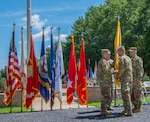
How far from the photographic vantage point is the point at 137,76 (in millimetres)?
13406

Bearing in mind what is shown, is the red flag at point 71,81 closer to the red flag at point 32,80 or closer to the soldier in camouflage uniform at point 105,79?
the red flag at point 32,80

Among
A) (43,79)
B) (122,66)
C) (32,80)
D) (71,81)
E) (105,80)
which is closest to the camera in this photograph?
(122,66)

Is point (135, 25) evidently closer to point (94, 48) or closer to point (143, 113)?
point (94, 48)

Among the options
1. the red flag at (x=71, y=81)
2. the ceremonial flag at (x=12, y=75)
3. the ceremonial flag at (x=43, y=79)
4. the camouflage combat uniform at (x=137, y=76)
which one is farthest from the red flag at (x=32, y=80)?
the camouflage combat uniform at (x=137, y=76)

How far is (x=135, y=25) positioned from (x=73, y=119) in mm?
35390

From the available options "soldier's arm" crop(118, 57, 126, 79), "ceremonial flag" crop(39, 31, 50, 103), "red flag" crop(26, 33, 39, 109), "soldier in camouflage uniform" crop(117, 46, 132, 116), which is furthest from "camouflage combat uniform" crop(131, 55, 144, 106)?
"red flag" crop(26, 33, 39, 109)

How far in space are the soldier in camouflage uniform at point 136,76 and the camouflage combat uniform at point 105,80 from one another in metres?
1.37

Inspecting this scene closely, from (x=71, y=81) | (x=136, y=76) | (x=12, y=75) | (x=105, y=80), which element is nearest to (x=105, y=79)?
(x=105, y=80)

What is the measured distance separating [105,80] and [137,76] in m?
1.64

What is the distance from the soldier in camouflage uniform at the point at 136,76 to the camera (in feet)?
43.8

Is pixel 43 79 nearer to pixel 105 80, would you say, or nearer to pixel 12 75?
pixel 12 75

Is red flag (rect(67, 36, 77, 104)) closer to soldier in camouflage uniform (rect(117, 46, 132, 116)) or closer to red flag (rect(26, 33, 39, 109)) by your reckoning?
red flag (rect(26, 33, 39, 109))

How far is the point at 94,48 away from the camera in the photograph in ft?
178

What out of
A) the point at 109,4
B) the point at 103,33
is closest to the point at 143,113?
the point at 103,33
